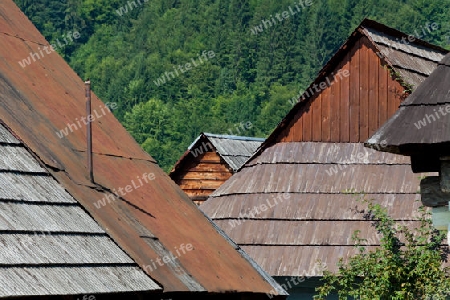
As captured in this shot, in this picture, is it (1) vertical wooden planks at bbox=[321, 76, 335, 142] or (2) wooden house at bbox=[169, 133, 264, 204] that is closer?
Result: (1) vertical wooden planks at bbox=[321, 76, 335, 142]

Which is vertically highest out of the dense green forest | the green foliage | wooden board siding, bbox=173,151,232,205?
Result: the green foliage

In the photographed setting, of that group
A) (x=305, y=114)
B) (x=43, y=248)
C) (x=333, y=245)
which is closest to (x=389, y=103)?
(x=305, y=114)

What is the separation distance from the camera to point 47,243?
8922mm

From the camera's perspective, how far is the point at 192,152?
28.2m

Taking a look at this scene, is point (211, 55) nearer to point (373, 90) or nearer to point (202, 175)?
point (202, 175)

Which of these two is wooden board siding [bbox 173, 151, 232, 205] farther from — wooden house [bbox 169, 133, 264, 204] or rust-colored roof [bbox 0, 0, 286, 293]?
rust-colored roof [bbox 0, 0, 286, 293]

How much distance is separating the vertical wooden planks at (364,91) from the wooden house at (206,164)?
27.9ft

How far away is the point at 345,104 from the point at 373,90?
50 cm

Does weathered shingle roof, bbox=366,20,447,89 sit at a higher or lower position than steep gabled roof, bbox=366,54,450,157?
lower

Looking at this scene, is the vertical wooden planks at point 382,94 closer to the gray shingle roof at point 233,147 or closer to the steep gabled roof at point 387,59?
the steep gabled roof at point 387,59

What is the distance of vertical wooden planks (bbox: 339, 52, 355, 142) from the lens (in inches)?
755

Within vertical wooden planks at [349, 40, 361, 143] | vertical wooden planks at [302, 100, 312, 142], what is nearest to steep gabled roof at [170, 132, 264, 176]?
vertical wooden planks at [302, 100, 312, 142]

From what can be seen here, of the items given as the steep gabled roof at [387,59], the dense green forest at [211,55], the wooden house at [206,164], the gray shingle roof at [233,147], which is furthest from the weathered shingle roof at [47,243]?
the dense green forest at [211,55]

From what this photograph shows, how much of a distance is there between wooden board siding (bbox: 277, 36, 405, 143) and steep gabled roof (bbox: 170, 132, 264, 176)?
7.75 metres
